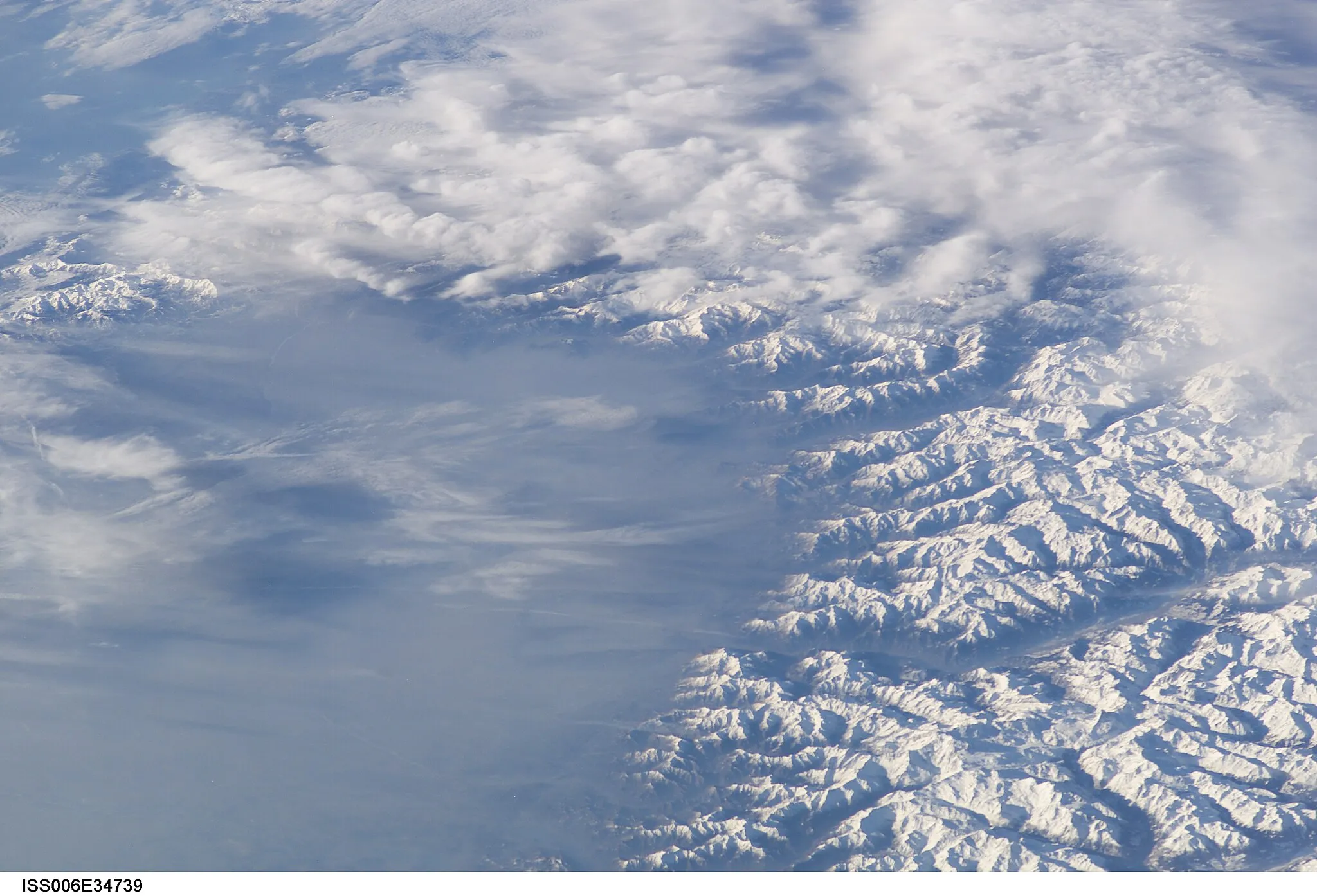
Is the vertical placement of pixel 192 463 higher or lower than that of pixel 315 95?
lower

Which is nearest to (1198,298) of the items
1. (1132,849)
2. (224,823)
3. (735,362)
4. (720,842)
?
(735,362)

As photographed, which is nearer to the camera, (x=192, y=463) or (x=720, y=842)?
(x=720, y=842)

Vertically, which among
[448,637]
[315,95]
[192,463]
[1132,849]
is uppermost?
[315,95]

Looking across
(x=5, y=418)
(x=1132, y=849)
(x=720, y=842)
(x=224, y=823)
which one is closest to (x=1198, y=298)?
(x=1132, y=849)

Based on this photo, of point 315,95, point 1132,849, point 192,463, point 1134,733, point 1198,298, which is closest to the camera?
point 1132,849

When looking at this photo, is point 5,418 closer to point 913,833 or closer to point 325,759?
point 325,759

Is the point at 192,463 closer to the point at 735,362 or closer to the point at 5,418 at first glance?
the point at 5,418

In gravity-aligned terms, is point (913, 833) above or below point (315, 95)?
below

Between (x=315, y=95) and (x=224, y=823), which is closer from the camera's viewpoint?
(x=224, y=823)

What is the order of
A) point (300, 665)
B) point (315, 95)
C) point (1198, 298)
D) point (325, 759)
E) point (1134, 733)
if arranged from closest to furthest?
point (1134, 733) < point (325, 759) < point (300, 665) < point (1198, 298) < point (315, 95)
